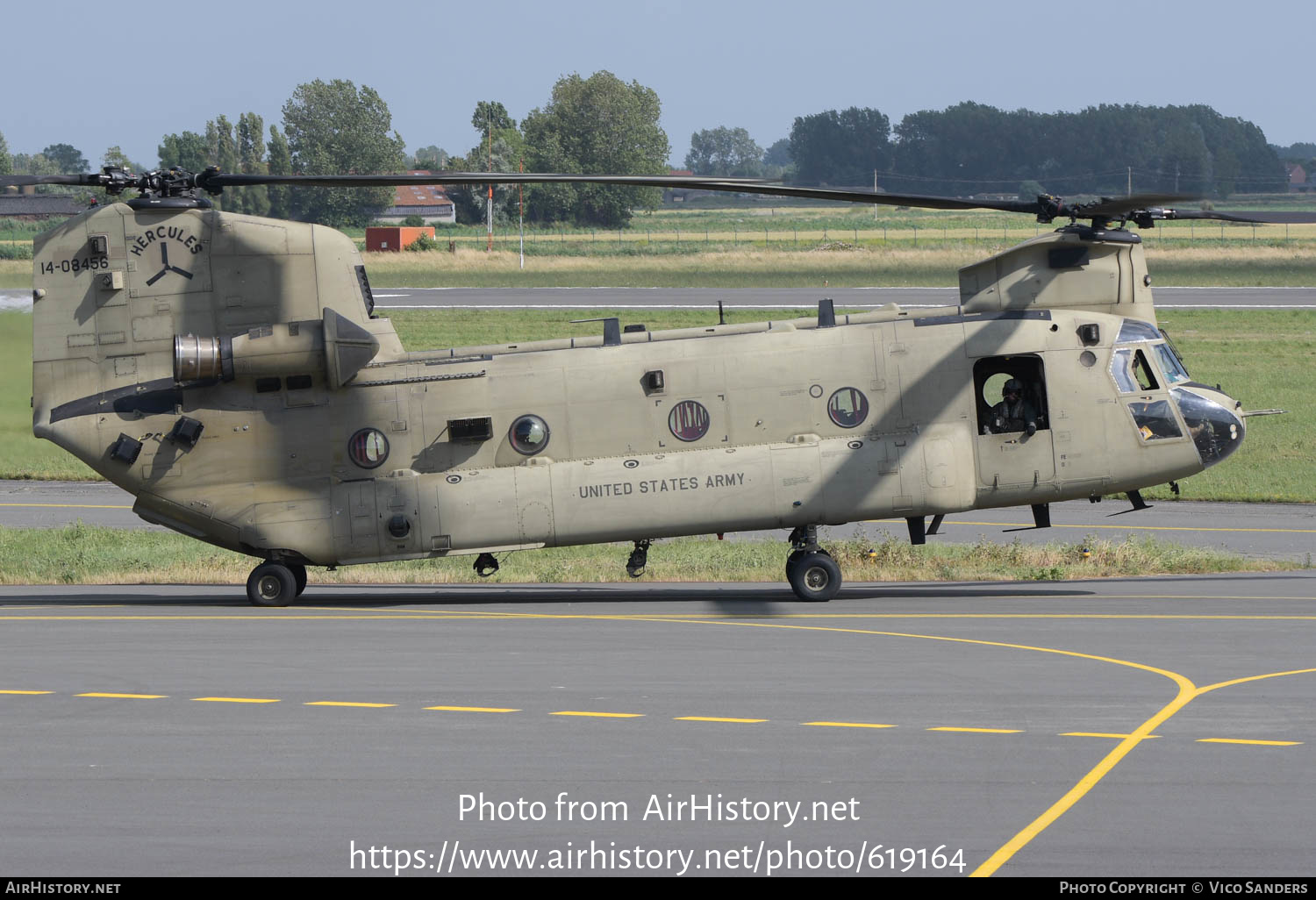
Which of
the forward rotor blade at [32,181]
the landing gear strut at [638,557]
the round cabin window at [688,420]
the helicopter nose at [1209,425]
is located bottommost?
the landing gear strut at [638,557]

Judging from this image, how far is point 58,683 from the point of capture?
46.5ft

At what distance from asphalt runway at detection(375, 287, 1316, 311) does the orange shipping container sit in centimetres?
2276

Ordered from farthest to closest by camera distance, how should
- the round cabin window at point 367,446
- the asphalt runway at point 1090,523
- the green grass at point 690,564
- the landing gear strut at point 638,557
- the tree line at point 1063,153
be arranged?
the tree line at point 1063,153 → the asphalt runway at point 1090,523 → the green grass at point 690,564 → the landing gear strut at point 638,557 → the round cabin window at point 367,446

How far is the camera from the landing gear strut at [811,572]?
18.7 meters

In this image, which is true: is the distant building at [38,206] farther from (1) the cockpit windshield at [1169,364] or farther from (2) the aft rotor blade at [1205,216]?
(1) the cockpit windshield at [1169,364]

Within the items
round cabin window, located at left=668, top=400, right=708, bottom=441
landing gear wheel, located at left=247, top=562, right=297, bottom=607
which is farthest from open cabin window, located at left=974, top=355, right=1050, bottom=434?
landing gear wheel, located at left=247, top=562, right=297, bottom=607

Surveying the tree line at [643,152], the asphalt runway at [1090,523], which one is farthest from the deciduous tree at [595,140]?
the asphalt runway at [1090,523]

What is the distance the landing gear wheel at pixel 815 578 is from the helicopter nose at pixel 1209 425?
5.02 m

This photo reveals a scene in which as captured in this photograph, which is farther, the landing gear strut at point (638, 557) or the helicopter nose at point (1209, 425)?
the landing gear strut at point (638, 557)

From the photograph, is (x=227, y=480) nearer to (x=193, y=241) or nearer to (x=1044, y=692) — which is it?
Result: (x=193, y=241)

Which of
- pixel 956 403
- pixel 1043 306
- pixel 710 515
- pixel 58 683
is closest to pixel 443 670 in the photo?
pixel 58 683

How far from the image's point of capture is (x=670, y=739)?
11891mm

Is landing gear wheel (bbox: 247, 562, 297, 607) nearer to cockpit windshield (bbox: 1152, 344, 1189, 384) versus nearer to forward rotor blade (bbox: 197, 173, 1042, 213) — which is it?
forward rotor blade (bbox: 197, 173, 1042, 213)

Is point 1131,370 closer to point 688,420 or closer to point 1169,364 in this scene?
point 1169,364
